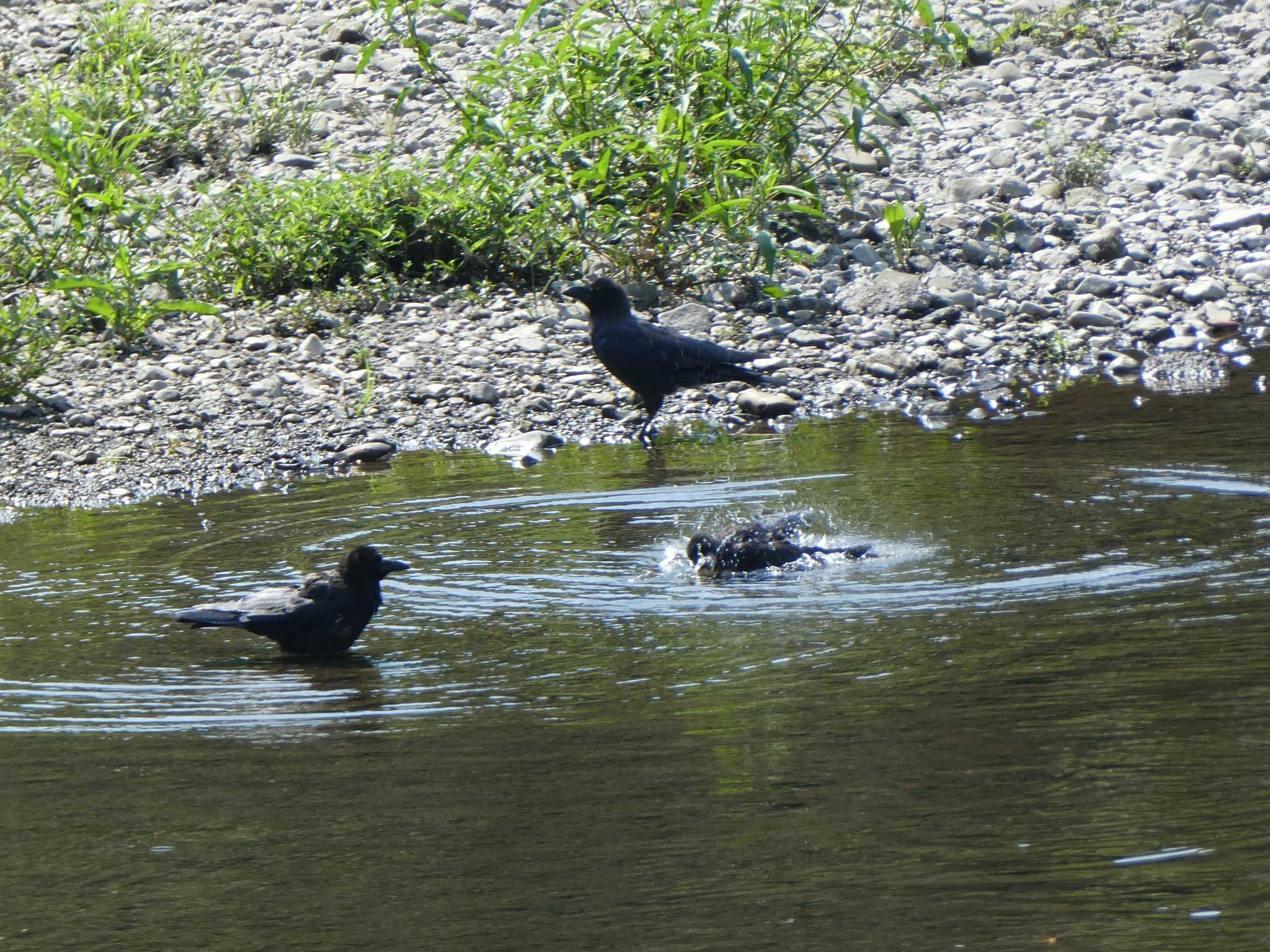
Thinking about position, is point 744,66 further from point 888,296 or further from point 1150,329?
point 1150,329

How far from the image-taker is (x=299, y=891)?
11.1 feet

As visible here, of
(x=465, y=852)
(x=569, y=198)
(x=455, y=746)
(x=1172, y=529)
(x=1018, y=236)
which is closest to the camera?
(x=465, y=852)

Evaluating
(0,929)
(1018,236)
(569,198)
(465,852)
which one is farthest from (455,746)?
(1018,236)

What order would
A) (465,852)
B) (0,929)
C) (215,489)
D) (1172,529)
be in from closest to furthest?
(0,929), (465,852), (1172,529), (215,489)

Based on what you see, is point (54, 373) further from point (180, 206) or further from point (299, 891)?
point (299, 891)

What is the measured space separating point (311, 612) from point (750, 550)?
5.30 ft

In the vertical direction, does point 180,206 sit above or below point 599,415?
above

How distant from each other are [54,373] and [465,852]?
6207mm

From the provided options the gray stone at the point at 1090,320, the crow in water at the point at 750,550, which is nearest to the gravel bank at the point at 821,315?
the gray stone at the point at 1090,320

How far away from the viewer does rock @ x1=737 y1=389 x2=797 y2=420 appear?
8672mm

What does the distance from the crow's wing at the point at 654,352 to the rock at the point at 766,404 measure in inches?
11.5

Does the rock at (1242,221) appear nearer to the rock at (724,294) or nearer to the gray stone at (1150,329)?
the gray stone at (1150,329)

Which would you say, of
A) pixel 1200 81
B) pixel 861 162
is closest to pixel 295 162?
pixel 861 162

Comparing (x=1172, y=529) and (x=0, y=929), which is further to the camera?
(x=1172, y=529)
